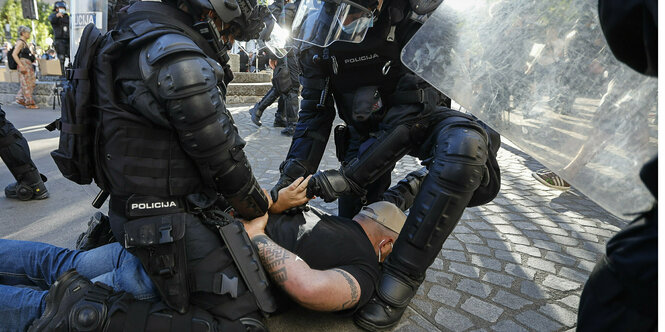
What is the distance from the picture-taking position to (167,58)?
1.54 meters

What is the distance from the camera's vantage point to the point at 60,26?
30.6 feet

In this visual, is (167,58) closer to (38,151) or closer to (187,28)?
(187,28)

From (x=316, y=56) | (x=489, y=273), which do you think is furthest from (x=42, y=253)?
(x=489, y=273)

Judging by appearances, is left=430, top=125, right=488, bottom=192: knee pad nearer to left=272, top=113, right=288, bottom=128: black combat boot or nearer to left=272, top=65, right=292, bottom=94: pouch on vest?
left=272, top=65, right=292, bottom=94: pouch on vest

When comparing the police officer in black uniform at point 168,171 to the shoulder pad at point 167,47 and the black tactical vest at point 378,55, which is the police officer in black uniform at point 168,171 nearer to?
the shoulder pad at point 167,47

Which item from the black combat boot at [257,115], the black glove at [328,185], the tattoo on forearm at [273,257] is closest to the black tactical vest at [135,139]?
the tattoo on forearm at [273,257]

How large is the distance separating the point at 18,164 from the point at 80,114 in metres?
2.60

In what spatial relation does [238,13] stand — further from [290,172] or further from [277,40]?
[277,40]

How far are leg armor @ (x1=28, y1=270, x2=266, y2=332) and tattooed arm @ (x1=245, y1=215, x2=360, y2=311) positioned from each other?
10.3 inches

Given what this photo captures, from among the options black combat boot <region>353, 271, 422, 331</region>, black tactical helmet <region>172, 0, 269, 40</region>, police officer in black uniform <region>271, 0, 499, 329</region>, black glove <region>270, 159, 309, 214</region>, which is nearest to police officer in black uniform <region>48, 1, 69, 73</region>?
police officer in black uniform <region>271, 0, 499, 329</region>

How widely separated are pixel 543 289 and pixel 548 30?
74.8 inches

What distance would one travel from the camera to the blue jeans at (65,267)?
1737 millimetres

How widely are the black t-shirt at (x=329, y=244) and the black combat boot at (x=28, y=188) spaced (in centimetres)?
263

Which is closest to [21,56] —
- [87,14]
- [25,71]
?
[25,71]
